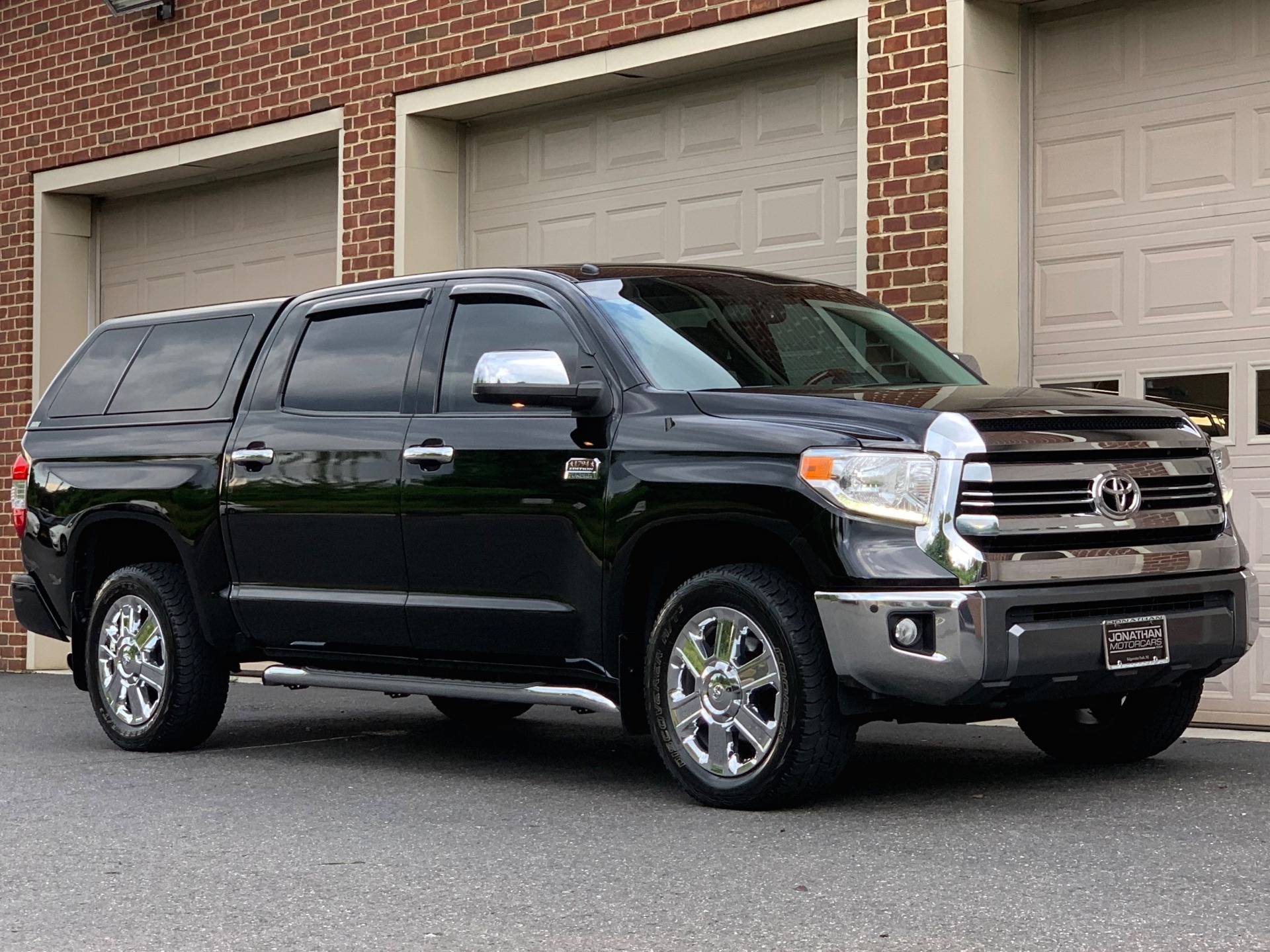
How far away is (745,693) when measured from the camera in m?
6.35

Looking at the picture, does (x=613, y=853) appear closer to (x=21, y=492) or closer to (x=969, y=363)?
(x=969, y=363)

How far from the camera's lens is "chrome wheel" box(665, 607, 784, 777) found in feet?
20.7

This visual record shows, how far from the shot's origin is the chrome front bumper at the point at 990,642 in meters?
5.91

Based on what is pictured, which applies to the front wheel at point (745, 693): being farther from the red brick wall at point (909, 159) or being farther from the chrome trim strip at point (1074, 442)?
the red brick wall at point (909, 159)

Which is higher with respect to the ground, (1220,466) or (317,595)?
(1220,466)

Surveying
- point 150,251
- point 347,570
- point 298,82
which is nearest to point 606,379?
point 347,570

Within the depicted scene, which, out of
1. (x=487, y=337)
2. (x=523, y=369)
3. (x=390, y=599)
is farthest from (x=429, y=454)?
(x=523, y=369)

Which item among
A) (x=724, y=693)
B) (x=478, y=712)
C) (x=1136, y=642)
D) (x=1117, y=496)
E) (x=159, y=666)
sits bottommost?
(x=478, y=712)

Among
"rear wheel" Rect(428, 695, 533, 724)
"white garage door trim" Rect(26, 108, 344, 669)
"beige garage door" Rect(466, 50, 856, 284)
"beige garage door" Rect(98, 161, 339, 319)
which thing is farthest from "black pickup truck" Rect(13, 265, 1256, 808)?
"white garage door trim" Rect(26, 108, 344, 669)

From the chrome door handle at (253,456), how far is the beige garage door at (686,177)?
4269mm

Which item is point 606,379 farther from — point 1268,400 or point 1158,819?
point 1268,400

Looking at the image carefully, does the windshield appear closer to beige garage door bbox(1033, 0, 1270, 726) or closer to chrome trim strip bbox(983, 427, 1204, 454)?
chrome trim strip bbox(983, 427, 1204, 454)

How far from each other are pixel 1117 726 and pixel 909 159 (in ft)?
13.3

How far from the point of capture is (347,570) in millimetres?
7707
